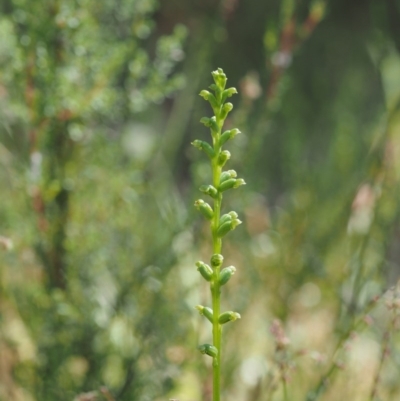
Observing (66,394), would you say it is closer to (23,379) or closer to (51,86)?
→ (23,379)

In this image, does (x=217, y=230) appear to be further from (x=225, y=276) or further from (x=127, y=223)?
(x=127, y=223)

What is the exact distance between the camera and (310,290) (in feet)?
6.18

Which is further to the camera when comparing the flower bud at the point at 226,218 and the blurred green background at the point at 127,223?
the blurred green background at the point at 127,223

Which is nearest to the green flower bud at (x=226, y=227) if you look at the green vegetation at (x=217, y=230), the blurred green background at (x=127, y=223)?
the green vegetation at (x=217, y=230)

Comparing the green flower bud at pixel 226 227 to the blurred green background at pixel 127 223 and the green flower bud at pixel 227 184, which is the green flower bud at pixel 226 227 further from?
the blurred green background at pixel 127 223

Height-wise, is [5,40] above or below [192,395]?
above

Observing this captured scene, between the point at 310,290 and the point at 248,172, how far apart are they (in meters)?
0.84

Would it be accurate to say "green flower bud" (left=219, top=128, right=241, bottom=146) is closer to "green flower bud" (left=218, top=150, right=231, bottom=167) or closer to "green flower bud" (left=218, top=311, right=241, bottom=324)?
"green flower bud" (left=218, top=150, right=231, bottom=167)

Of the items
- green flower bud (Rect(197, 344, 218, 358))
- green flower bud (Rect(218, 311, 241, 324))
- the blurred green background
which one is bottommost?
green flower bud (Rect(197, 344, 218, 358))

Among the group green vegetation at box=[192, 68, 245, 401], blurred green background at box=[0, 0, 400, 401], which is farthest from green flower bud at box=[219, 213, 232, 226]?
blurred green background at box=[0, 0, 400, 401]

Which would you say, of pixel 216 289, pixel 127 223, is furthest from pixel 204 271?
pixel 127 223

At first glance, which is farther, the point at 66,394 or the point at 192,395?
the point at 192,395

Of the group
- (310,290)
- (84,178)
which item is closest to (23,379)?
(84,178)

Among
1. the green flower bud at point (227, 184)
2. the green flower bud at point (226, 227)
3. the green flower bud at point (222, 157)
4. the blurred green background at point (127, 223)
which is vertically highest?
the blurred green background at point (127, 223)
